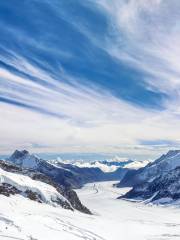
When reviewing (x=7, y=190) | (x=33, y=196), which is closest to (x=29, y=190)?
(x=33, y=196)

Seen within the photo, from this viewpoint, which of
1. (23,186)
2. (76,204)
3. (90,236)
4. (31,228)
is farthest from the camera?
(76,204)

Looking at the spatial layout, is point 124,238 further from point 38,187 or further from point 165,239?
point 38,187

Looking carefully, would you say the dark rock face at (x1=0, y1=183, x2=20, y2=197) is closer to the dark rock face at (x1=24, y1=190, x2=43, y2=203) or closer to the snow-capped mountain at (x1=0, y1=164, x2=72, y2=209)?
the snow-capped mountain at (x1=0, y1=164, x2=72, y2=209)

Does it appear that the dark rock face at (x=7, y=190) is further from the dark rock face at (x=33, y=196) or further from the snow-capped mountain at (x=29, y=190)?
the dark rock face at (x=33, y=196)

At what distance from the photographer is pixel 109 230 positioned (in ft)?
278

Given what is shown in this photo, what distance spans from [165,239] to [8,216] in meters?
36.8

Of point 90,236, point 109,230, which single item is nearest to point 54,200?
point 109,230

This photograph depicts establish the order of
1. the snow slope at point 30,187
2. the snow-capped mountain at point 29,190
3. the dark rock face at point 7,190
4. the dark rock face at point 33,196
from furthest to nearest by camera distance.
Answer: the snow slope at point 30,187
the snow-capped mountain at point 29,190
the dark rock face at point 33,196
the dark rock face at point 7,190

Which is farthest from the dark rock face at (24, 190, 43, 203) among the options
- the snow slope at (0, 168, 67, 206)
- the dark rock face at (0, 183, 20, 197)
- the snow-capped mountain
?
the dark rock face at (0, 183, 20, 197)

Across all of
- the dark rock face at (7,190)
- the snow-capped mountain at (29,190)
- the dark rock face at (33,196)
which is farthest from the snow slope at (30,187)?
the dark rock face at (7,190)

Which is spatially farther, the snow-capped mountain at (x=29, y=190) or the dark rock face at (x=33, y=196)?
the snow-capped mountain at (x=29, y=190)

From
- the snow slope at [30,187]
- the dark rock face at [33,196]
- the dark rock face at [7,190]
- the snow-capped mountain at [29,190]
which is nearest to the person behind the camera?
the dark rock face at [7,190]

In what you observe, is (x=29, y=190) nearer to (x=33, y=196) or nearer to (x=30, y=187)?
(x=30, y=187)

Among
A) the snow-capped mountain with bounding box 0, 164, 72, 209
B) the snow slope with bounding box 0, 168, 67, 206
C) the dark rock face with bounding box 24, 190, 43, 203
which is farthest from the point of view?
the snow slope with bounding box 0, 168, 67, 206
